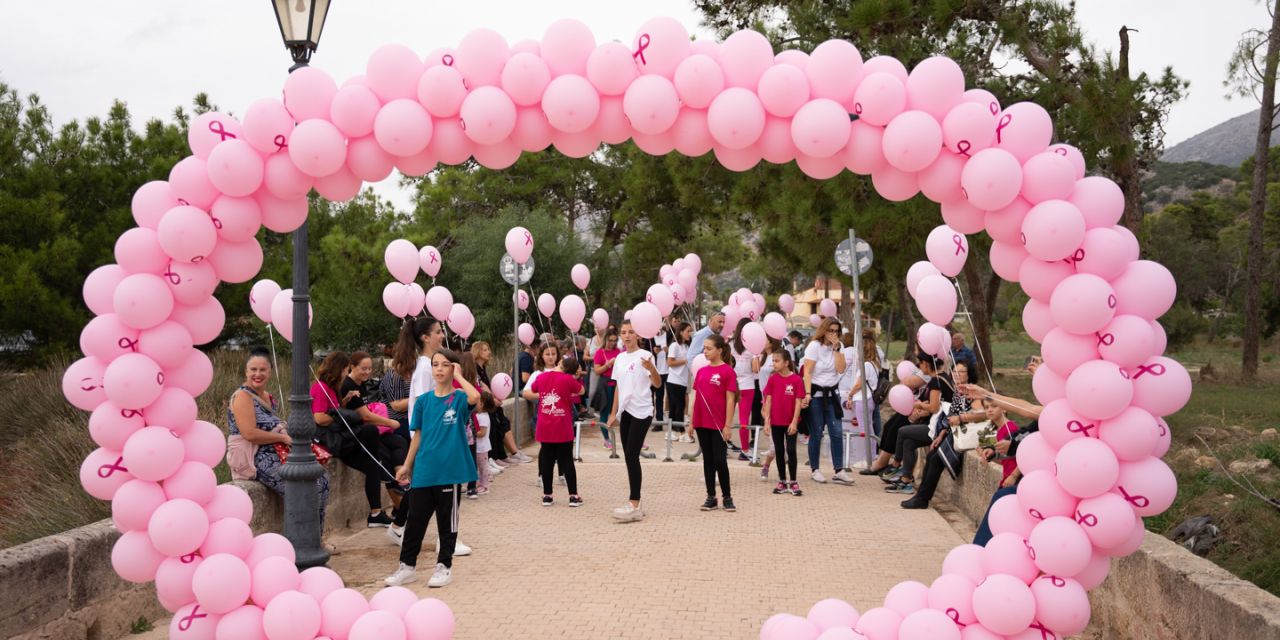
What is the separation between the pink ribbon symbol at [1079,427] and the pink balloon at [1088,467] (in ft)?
0.30

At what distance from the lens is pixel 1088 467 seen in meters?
4.19

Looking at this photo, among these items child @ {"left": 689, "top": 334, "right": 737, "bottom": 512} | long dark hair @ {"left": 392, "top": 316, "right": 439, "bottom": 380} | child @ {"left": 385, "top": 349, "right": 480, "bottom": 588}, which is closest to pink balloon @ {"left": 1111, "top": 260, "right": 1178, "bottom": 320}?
child @ {"left": 385, "top": 349, "right": 480, "bottom": 588}

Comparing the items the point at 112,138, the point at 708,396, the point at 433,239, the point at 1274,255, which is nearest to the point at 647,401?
the point at 708,396

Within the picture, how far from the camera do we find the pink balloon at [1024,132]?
445 centimetres

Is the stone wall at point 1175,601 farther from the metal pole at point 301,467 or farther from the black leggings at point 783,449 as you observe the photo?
the metal pole at point 301,467

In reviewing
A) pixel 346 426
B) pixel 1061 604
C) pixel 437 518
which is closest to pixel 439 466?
pixel 437 518

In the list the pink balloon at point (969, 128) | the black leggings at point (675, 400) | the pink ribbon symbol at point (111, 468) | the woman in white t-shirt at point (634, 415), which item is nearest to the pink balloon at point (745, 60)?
the pink balloon at point (969, 128)

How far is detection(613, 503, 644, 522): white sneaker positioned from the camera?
29.0 feet

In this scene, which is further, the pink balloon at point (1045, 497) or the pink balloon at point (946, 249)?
the pink balloon at point (946, 249)

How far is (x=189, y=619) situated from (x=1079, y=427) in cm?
415

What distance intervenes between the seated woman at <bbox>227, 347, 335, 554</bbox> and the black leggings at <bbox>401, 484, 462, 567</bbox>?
2.29 ft

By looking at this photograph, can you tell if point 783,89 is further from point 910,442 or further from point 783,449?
point 910,442

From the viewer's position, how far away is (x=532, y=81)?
464 centimetres

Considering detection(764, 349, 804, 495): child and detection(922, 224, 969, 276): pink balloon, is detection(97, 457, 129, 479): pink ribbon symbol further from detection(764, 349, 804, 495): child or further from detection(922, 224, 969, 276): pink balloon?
detection(764, 349, 804, 495): child
